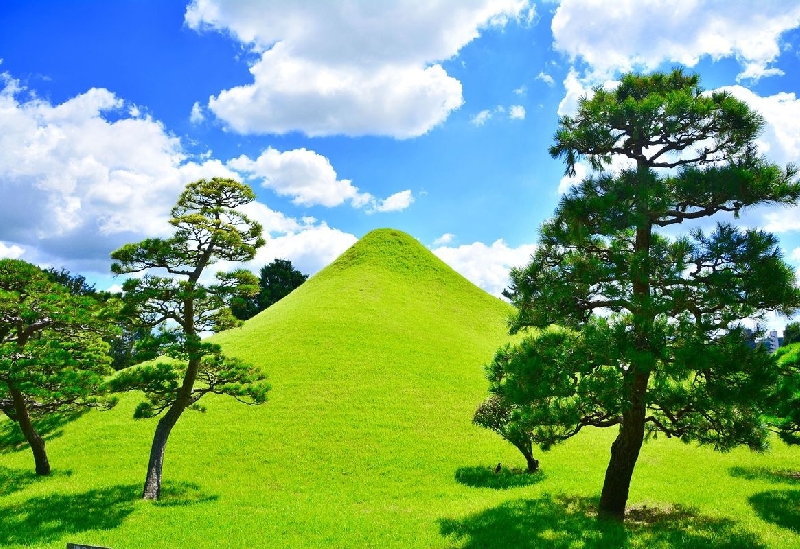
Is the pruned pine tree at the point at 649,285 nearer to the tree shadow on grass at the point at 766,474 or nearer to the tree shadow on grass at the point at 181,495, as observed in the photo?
the tree shadow on grass at the point at 766,474

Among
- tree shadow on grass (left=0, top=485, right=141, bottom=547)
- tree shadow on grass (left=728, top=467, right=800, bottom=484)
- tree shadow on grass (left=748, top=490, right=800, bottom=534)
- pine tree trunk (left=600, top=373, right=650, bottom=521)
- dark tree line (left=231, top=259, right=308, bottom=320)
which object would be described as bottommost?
tree shadow on grass (left=0, top=485, right=141, bottom=547)

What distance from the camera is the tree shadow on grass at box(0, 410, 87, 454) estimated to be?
32.5m

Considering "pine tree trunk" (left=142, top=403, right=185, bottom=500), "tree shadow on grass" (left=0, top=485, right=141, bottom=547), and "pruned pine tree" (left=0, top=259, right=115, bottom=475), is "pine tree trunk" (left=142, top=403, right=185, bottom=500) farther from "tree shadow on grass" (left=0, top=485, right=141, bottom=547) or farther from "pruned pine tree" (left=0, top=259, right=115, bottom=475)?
"pruned pine tree" (left=0, top=259, right=115, bottom=475)

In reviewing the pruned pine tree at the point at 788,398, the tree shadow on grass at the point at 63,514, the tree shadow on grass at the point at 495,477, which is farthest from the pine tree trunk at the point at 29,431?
the pruned pine tree at the point at 788,398

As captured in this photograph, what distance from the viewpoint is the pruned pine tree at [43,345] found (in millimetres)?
22688

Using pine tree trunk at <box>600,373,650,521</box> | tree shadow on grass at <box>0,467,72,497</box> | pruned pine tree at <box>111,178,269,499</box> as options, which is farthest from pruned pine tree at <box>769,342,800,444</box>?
tree shadow on grass at <box>0,467,72,497</box>

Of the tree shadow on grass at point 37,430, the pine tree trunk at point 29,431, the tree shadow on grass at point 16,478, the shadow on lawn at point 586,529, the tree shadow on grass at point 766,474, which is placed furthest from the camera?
the tree shadow on grass at point 37,430

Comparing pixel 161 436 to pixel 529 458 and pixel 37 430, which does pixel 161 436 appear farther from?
pixel 37 430

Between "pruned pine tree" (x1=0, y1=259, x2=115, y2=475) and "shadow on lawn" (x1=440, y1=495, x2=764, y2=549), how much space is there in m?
17.2

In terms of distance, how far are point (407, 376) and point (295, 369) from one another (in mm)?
9145

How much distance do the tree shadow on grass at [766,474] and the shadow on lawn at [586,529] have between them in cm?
876

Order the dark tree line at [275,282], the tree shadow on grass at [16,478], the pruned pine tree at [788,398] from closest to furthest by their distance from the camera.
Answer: the pruned pine tree at [788,398]
the tree shadow on grass at [16,478]
the dark tree line at [275,282]

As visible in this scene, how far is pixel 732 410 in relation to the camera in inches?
624

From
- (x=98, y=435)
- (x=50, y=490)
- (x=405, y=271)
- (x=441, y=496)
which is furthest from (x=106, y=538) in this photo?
(x=405, y=271)
